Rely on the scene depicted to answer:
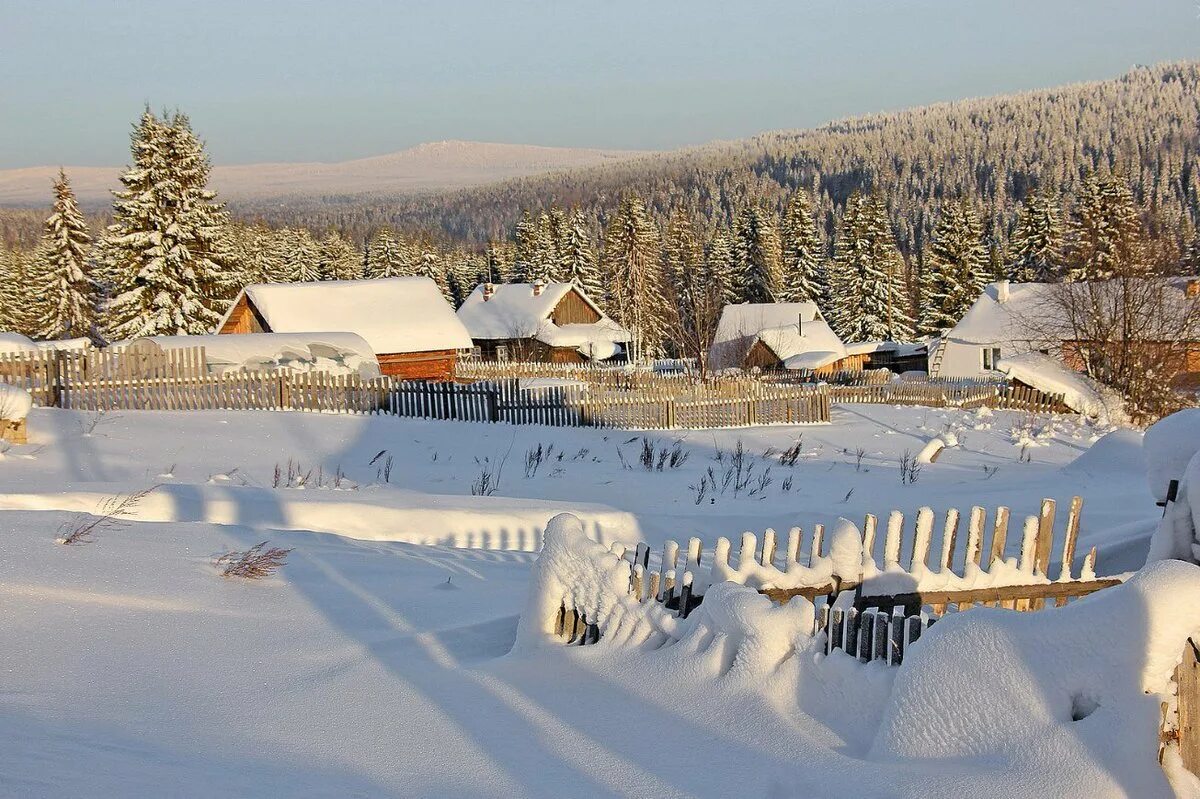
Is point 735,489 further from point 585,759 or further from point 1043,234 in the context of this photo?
point 1043,234

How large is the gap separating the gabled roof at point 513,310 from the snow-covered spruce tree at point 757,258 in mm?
14758

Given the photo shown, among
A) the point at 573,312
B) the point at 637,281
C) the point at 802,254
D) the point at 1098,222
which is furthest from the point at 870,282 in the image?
the point at 573,312

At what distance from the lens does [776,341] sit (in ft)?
175

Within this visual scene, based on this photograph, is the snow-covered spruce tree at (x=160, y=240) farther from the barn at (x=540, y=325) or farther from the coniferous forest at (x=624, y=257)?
the barn at (x=540, y=325)

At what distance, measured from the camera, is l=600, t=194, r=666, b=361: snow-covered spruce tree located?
6297 cm

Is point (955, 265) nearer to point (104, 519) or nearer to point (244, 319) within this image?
point (244, 319)

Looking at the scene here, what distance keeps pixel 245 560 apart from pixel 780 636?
3.89m

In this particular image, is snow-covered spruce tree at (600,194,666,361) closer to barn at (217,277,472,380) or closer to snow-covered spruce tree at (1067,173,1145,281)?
snow-covered spruce tree at (1067,173,1145,281)

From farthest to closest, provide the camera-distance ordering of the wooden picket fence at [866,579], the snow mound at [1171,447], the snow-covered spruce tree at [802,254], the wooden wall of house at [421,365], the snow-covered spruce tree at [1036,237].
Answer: the snow-covered spruce tree at [802,254]
the snow-covered spruce tree at [1036,237]
the wooden wall of house at [421,365]
the snow mound at [1171,447]
the wooden picket fence at [866,579]

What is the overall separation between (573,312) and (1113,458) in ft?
156

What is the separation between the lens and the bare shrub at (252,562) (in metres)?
6.57

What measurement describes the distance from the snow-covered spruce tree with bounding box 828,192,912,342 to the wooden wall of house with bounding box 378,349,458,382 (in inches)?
1302

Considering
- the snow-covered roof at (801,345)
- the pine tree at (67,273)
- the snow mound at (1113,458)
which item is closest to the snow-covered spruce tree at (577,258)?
the snow-covered roof at (801,345)

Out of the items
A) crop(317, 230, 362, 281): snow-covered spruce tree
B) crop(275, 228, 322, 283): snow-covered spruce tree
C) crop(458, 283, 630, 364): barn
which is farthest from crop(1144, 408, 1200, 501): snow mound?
crop(317, 230, 362, 281): snow-covered spruce tree
